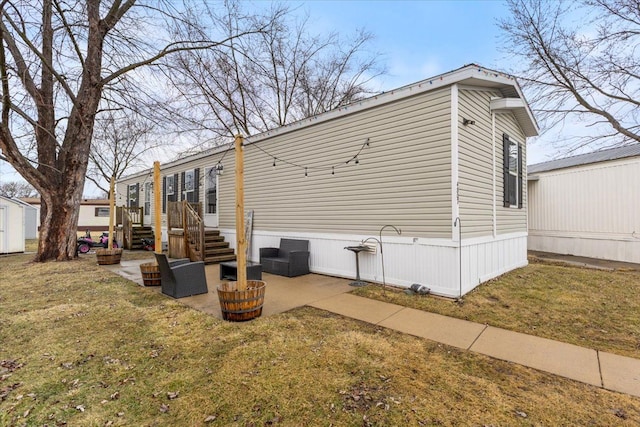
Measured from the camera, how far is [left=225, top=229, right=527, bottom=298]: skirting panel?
5.31 meters

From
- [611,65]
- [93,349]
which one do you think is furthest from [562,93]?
[93,349]

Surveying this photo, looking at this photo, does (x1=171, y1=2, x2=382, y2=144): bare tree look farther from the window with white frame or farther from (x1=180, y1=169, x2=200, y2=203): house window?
(x1=180, y1=169, x2=200, y2=203): house window

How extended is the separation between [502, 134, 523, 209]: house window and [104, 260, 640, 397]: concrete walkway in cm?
432

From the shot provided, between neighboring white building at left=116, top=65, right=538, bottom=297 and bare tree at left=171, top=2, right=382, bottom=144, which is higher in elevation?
bare tree at left=171, top=2, right=382, bottom=144

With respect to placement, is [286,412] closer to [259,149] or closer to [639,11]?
[259,149]

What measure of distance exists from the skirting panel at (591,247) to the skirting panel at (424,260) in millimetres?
4473

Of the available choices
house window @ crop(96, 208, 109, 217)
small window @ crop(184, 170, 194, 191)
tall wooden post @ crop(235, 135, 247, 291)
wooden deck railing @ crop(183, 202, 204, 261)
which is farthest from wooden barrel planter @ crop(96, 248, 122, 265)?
house window @ crop(96, 208, 109, 217)

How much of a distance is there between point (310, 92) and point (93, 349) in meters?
16.4

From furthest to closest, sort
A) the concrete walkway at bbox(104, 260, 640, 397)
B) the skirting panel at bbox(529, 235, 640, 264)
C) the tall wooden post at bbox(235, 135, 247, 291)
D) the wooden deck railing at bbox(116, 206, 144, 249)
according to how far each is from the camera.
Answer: the wooden deck railing at bbox(116, 206, 144, 249), the skirting panel at bbox(529, 235, 640, 264), the tall wooden post at bbox(235, 135, 247, 291), the concrete walkway at bbox(104, 260, 640, 397)

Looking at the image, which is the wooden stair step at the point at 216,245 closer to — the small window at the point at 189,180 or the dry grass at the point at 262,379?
the small window at the point at 189,180

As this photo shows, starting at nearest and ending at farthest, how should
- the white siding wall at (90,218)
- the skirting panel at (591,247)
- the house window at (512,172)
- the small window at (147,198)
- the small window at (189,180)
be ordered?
1. the house window at (512,172)
2. the skirting panel at (591,247)
3. the small window at (189,180)
4. the small window at (147,198)
5. the white siding wall at (90,218)

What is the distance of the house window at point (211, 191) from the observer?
1094 centimetres

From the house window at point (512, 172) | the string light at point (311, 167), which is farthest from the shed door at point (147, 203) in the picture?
the house window at point (512, 172)

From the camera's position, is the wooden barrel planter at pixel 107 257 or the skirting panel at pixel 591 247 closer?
the wooden barrel planter at pixel 107 257
